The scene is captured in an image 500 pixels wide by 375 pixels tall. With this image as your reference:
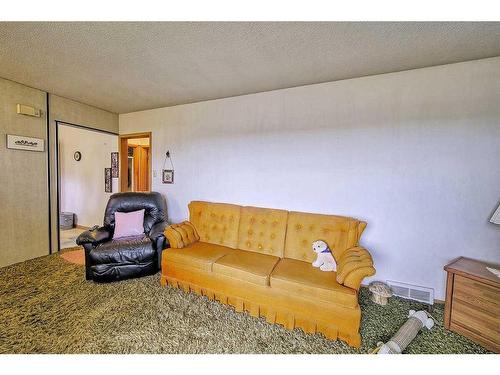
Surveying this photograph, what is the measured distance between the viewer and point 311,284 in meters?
1.64

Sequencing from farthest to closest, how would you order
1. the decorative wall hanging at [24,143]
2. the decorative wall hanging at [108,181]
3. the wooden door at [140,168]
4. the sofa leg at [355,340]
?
the wooden door at [140,168] → the decorative wall hanging at [108,181] → the decorative wall hanging at [24,143] → the sofa leg at [355,340]

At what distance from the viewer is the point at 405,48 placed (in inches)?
67.6

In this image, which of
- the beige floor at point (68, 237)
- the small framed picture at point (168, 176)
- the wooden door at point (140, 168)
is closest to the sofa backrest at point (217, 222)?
the small framed picture at point (168, 176)

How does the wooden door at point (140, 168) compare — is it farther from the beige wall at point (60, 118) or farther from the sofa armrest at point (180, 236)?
the sofa armrest at point (180, 236)

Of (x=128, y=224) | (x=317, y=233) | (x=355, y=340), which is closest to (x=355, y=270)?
(x=355, y=340)

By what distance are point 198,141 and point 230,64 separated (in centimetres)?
141

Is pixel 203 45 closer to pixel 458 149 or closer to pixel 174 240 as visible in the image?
pixel 174 240

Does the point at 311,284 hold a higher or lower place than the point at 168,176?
lower

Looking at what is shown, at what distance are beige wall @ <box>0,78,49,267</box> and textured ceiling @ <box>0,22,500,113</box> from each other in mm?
259

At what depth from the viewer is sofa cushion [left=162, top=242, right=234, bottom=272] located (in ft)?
6.77

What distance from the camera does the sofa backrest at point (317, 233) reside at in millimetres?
2016

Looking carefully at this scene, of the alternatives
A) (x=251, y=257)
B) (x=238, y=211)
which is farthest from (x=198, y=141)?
(x=251, y=257)

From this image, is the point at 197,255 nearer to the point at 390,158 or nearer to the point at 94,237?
the point at 94,237

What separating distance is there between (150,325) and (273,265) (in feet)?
3.76
